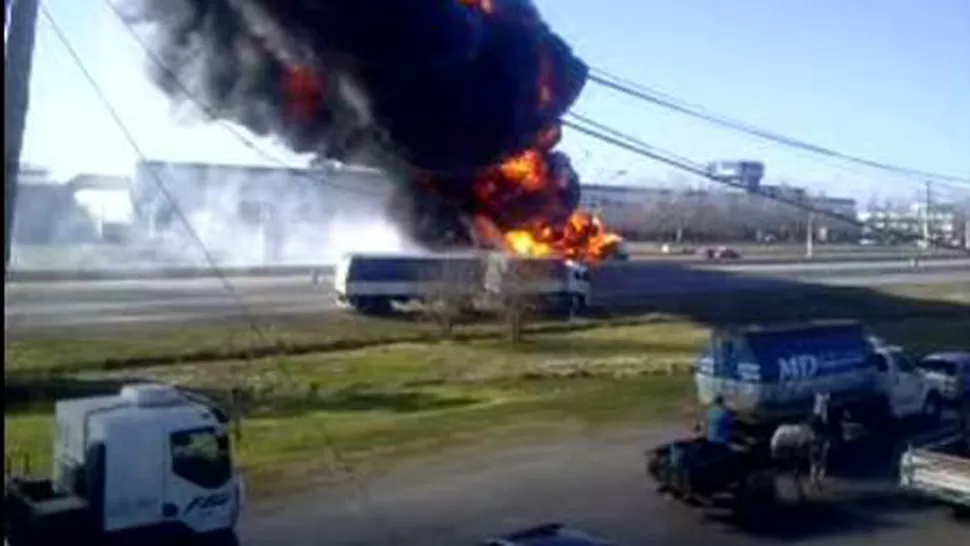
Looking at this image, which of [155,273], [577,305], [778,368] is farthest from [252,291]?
[778,368]

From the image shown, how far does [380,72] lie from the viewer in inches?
1051

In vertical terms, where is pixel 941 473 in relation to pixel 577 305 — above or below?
below

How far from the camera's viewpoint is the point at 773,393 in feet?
85.3

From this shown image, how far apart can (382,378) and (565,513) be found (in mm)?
17723

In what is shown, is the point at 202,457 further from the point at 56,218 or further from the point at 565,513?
the point at 56,218

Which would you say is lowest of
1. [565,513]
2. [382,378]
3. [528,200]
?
[565,513]

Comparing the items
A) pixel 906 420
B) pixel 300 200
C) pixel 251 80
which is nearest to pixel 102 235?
pixel 300 200

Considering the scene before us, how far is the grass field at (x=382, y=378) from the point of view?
85.8 ft

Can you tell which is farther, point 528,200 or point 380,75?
point 528,200

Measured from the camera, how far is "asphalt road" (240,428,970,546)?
63.1 feet

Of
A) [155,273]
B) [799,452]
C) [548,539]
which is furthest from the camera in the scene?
[155,273]

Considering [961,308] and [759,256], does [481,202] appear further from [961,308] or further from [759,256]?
[759,256]

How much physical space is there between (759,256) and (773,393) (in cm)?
8919

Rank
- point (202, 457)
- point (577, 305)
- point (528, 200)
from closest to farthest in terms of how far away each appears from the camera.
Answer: point (202, 457) → point (528, 200) → point (577, 305)
